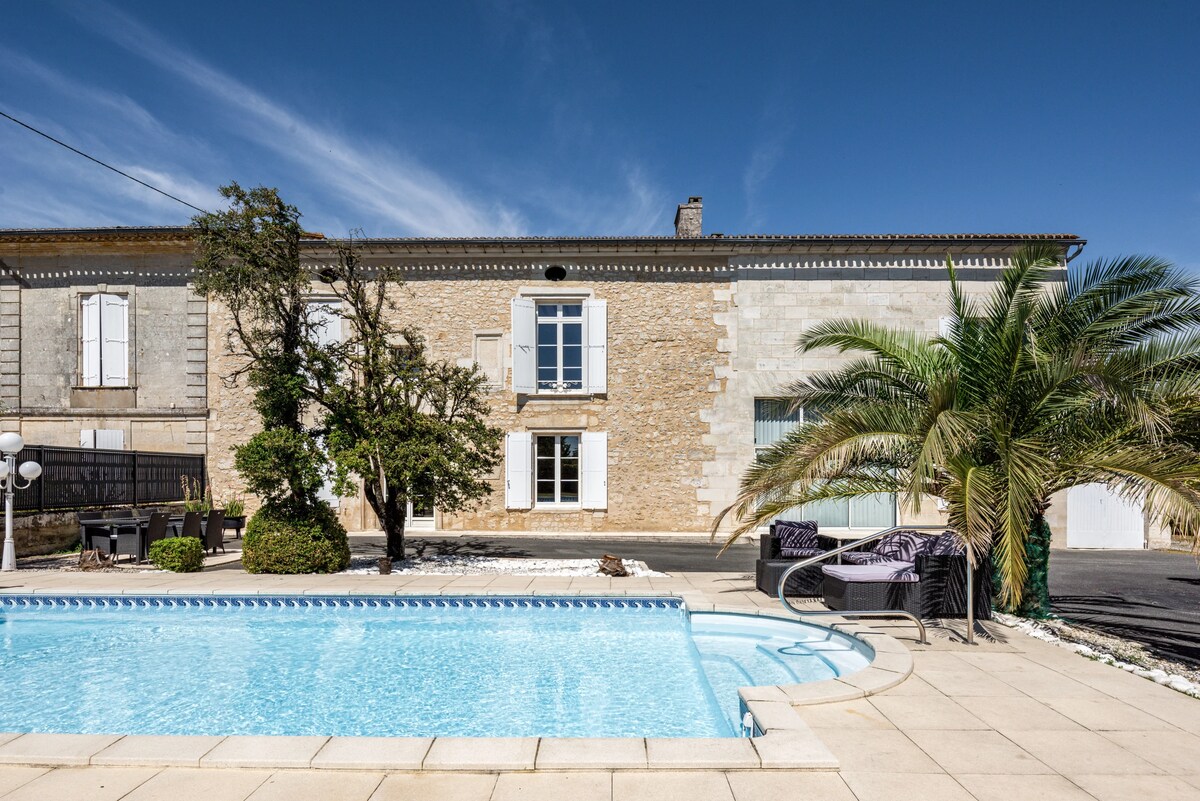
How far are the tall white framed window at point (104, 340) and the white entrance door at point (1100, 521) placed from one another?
19.9 meters

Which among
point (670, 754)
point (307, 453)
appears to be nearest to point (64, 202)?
point (307, 453)

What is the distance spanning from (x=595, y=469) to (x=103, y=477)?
9106mm

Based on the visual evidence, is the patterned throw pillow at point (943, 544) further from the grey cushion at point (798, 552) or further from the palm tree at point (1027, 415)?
the grey cushion at point (798, 552)

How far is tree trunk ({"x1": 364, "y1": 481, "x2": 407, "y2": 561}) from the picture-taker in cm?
902

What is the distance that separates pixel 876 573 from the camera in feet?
19.7

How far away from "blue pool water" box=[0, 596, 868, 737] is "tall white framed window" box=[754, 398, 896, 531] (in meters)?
6.95

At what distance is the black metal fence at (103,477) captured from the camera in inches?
395

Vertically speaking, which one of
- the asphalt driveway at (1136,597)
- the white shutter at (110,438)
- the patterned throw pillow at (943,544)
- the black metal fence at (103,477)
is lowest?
the asphalt driveway at (1136,597)

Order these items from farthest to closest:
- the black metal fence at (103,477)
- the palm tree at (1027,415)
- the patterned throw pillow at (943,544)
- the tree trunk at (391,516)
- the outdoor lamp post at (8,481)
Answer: the black metal fence at (103,477)
the tree trunk at (391,516)
the outdoor lamp post at (8,481)
the patterned throw pillow at (943,544)
the palm tree at (1027,415)

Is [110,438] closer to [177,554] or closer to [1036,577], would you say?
[177,554]

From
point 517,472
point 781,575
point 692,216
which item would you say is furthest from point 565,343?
point 781,575

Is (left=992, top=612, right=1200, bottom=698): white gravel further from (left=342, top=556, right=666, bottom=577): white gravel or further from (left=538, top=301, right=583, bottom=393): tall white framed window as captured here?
(left=538, top=301, right=583, bottom=393): tall white framed window

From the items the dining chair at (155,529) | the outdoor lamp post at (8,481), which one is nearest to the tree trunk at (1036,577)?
the dining chair at (155,529)

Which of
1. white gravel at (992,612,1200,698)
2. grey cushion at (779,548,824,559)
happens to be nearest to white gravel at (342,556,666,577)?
grey cushion at (779,548,824,559)
